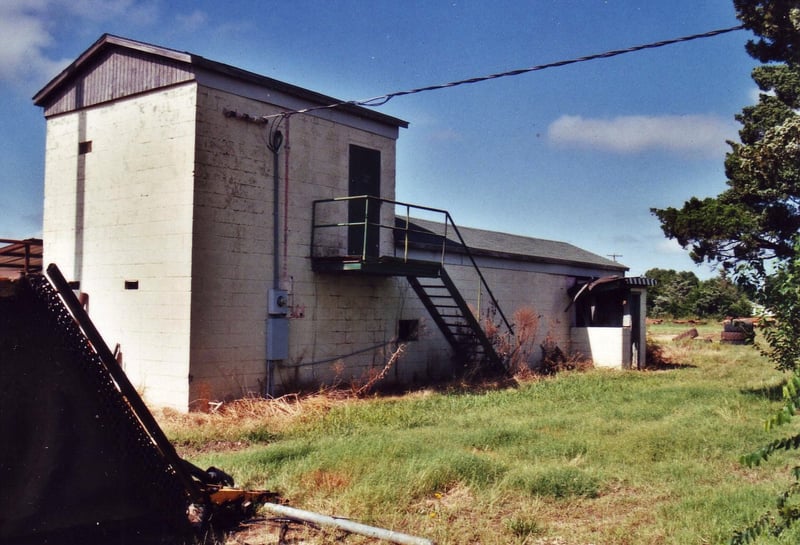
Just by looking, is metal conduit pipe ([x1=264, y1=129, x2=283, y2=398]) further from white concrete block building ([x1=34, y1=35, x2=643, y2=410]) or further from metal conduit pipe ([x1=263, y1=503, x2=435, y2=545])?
metal conduit pipe ([x1=263, y1=503, x2=435, y2=545])

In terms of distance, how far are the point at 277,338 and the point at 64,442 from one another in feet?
28.2

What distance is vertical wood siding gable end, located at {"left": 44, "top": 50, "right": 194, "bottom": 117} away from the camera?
1241 cm

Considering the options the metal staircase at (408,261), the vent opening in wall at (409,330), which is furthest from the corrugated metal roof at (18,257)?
the vent opening in wall at (409,330)

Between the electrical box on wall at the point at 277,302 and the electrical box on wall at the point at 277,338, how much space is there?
140mm

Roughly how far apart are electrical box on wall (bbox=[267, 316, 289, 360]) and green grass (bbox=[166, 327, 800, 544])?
165 centimetres

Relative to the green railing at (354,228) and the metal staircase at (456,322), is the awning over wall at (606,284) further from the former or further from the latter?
the green railing at (354,228)

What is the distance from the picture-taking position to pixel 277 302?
13.1 m

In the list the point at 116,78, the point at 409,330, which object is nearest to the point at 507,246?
the point at 409,330

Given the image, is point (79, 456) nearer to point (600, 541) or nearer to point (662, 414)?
point (600, 541)

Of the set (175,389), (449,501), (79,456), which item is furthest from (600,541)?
(175,389)

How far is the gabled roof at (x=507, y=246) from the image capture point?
1810 cm

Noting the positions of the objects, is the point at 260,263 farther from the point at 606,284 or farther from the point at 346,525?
the point at 606,284

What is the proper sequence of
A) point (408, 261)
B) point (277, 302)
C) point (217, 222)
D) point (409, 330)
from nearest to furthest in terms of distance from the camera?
point (217, 222)
point (277, 302)
point (408, 261)
point (409, 330)

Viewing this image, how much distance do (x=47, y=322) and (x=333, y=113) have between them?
35.4 feet
